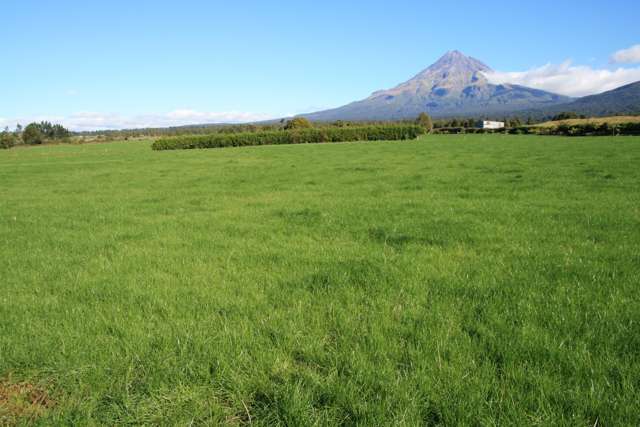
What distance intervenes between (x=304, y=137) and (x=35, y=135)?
75.2m

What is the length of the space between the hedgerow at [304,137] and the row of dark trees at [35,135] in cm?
5044

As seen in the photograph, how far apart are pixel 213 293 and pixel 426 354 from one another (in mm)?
2838

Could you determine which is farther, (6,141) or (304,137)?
(6,141)

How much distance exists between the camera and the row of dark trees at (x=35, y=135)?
89.1 m

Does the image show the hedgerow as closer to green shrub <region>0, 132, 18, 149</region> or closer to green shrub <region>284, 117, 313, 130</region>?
green shrub <region>284, 117, 313, 130</region>

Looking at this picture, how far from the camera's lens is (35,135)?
320 feet

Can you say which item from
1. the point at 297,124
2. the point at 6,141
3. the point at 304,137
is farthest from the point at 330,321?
the point at 6,141

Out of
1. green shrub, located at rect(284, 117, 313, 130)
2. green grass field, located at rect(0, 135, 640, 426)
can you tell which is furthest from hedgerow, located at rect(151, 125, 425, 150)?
green grass field, located at rect(0, 135, 640, 426)

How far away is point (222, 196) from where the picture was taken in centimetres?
1402

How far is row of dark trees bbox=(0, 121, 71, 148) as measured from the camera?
89.1 meters

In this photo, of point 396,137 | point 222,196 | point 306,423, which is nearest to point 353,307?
point 306,423

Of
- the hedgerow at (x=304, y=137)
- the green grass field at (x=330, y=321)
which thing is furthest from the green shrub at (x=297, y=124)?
the green grass field at (x=330, y=321)

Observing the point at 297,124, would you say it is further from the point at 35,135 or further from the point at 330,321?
the point at 330,321

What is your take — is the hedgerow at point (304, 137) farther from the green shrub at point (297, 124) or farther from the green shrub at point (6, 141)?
the green shrub at point (6, 141)
